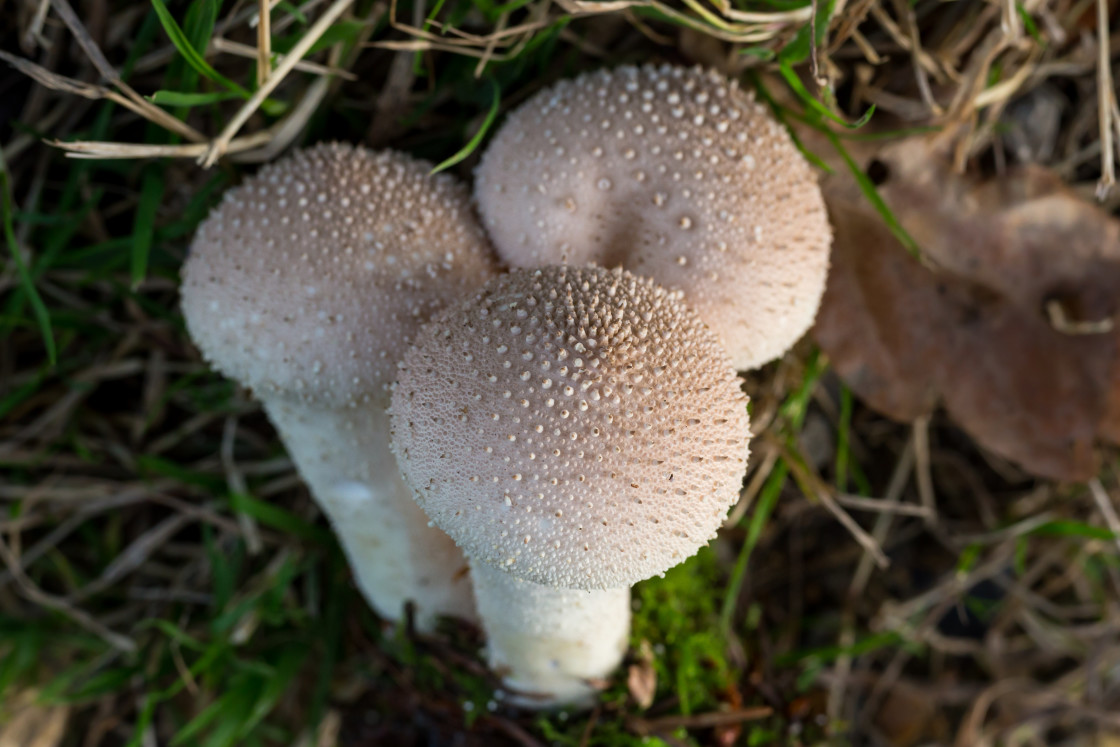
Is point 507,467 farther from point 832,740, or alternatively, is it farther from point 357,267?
point 832,740

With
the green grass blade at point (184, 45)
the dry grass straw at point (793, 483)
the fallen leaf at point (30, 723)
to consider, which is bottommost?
the fallen leaf at point (30, 723)

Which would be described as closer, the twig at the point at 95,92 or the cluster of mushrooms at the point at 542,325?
the cluster of mushrooms at the point at 542,325

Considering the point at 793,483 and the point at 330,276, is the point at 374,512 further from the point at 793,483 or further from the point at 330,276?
the point at 793,483

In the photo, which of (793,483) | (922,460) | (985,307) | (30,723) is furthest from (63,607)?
(985,307)

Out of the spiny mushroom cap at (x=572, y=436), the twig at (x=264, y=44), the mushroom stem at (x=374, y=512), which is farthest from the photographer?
the mushroom stem at (x=374, y=512)

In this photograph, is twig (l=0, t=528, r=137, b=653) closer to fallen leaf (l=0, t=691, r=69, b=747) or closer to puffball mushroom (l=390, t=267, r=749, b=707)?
fallen leaf (l=0, t=691, r=69, b=747)

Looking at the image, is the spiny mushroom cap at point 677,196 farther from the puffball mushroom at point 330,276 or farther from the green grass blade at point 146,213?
the green grass blade at point 146,213

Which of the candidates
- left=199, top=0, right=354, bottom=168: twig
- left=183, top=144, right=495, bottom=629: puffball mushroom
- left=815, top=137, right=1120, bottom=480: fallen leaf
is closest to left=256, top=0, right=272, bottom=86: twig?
left=199, top=0, right=354, bottom=168: twig

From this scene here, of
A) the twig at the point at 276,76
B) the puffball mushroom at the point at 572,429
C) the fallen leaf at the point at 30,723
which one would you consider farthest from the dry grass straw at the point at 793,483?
the puffball mushroom at the point at 572,429
